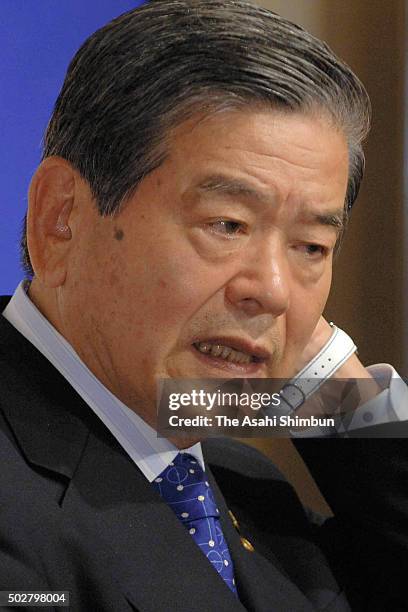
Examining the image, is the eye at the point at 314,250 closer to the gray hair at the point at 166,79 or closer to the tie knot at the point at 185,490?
the gray hair at the point at 166,79

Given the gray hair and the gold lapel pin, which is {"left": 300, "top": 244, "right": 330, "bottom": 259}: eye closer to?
the gray hair

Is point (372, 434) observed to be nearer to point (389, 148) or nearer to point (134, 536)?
point (134, 536)

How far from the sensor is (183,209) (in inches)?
42.0

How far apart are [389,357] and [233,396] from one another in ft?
2.97

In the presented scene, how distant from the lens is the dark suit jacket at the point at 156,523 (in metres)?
0.96

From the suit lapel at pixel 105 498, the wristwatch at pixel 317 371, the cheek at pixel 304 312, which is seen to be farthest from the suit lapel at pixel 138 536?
the wristwatch at pixel 317 371

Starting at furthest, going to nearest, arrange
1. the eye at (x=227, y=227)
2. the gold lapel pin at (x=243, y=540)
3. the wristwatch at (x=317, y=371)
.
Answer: the wristwatch at (x=317, y=371), the gold lapel pin at (x=243, y=540), the eye at (x=227, y=227)

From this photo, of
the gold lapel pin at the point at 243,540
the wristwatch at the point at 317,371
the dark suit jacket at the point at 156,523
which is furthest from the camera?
the wristwatch at the point at 317,371

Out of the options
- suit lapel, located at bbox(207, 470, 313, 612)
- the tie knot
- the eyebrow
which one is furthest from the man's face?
suit lapel, located at bbox(207, 470, 313, 612)

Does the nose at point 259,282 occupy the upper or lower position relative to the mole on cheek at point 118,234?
lower

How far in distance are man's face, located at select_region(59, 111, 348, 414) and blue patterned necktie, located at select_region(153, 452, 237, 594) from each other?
106mm

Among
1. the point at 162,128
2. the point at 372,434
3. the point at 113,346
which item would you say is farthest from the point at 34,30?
the point at 372,434

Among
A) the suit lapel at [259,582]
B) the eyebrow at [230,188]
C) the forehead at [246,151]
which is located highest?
the forehead at [246,151]

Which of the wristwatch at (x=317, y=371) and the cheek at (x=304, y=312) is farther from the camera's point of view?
the wristwatch at (x=317, y=371)
